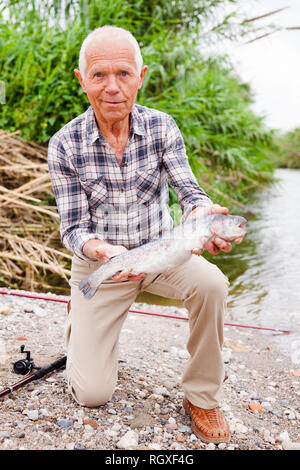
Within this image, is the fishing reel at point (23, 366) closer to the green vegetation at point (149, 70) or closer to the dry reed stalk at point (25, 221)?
the dry reed stalk at point (25, 221)

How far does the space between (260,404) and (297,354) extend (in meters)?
1.30

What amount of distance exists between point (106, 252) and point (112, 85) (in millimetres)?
946

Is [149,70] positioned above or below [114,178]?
above

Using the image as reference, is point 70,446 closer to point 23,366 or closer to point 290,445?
point 23,366

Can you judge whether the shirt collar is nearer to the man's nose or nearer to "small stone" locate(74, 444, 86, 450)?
the man's nose

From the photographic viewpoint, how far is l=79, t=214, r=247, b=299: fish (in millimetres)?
2211

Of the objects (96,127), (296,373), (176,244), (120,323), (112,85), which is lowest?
(296,373)

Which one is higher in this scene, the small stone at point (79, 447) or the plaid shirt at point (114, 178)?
the plaid shirt at point (114, 178)

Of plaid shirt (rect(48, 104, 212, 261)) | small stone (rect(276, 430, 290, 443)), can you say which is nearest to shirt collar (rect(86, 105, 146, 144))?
plaid shirt (rect(48, 104, 212, 261))

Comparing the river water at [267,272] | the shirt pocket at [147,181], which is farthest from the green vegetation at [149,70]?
the shirt pocket at [147,181]

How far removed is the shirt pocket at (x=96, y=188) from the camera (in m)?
2.78

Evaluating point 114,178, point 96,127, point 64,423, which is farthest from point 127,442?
point 96,127

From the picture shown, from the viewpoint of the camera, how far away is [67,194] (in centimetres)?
279
